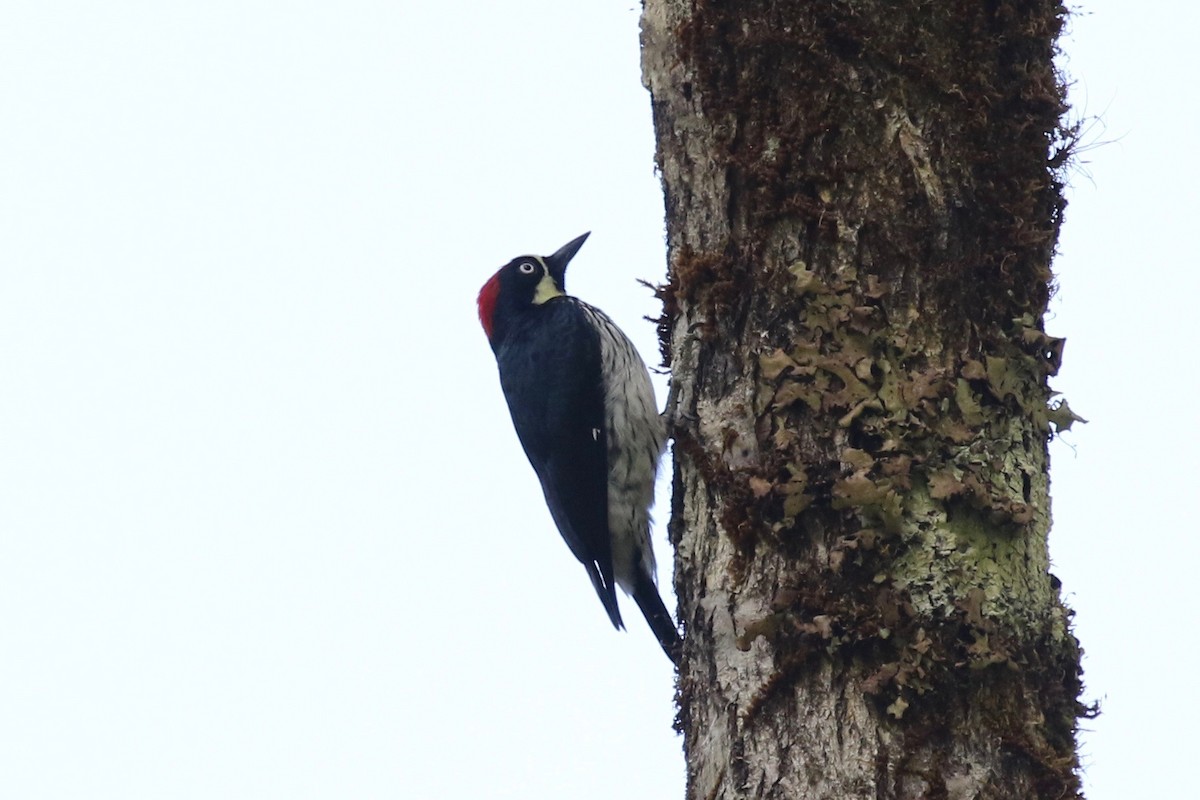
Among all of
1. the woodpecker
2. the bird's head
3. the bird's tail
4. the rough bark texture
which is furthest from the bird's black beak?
the rough bark texture

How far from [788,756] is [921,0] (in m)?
1.85

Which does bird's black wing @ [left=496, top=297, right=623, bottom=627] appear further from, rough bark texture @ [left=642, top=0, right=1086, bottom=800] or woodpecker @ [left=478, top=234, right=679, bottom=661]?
rough bark texture @ [left=642, top=0, right=1086, bottom=800]

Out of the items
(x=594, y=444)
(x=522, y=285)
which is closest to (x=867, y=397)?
(x=594, y=444)

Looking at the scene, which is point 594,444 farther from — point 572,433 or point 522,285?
point 522,285

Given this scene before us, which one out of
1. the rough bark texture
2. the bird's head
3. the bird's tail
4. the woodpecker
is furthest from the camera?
the bird's head

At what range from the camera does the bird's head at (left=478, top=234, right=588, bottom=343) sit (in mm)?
6266

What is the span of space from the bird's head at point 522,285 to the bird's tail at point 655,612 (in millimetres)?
1355

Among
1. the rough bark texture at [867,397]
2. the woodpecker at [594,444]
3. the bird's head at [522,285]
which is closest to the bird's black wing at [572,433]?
the woodpecker at [594,444]

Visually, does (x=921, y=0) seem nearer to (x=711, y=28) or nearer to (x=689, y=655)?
(x=711, y=28)

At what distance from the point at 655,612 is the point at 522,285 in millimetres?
1664

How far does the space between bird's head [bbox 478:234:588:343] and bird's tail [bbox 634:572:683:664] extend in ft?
4.45

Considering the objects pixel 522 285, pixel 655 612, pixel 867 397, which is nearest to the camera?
pixel 867 397

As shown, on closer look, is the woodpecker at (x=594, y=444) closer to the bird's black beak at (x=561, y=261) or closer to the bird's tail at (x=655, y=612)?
the bird's tail at (x=655, y=612)

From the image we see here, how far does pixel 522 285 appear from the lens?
20.7ft
